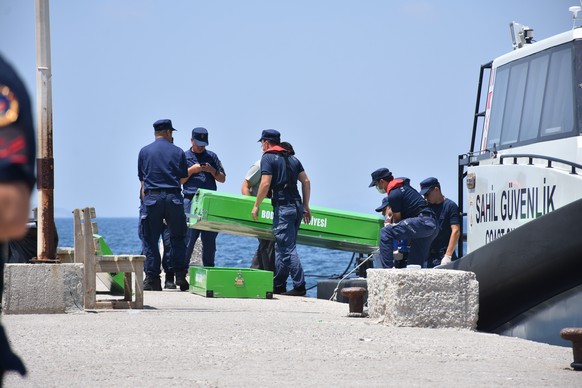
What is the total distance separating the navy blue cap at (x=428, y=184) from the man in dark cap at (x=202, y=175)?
2.89m

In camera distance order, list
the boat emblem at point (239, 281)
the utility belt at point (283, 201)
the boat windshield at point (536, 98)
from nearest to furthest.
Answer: the boat windshield at point (536, 98)
the boat emblem at point (239, 281)
the utility belt at point (283, 201)

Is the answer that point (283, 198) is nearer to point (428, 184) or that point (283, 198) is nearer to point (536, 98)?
point (428, 184)

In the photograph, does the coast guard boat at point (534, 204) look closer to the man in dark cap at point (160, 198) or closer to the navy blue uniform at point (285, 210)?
the navy blue uniform at point (285, 210)

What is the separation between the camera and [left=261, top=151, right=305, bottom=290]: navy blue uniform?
13.7 m

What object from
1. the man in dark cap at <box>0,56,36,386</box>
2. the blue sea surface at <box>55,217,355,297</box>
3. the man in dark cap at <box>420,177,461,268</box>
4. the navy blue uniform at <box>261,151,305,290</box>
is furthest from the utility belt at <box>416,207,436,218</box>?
the man in dark cap at <box>0,56,36,386</box>

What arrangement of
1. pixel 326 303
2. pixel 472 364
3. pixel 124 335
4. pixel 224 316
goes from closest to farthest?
pixel 472 364
pixel 124 335
pixel 224 316
pixel 326 303

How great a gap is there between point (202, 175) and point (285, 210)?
6.17ft

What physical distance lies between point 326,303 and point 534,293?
361 centimetres

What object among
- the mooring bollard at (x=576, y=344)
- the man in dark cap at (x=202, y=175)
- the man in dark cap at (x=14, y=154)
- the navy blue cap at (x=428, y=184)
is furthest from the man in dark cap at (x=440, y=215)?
the man in dark cap at (x=14, y=154)

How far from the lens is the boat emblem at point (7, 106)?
247 centimetres

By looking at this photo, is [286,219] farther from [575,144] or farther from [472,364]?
[472,364]

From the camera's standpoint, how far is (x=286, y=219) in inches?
540

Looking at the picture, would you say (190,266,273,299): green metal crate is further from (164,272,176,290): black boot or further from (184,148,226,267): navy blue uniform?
(184,148,226,267): navy blue uniform

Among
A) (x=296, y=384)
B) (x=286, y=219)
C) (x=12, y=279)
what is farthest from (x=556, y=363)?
(x=286, y=219)
